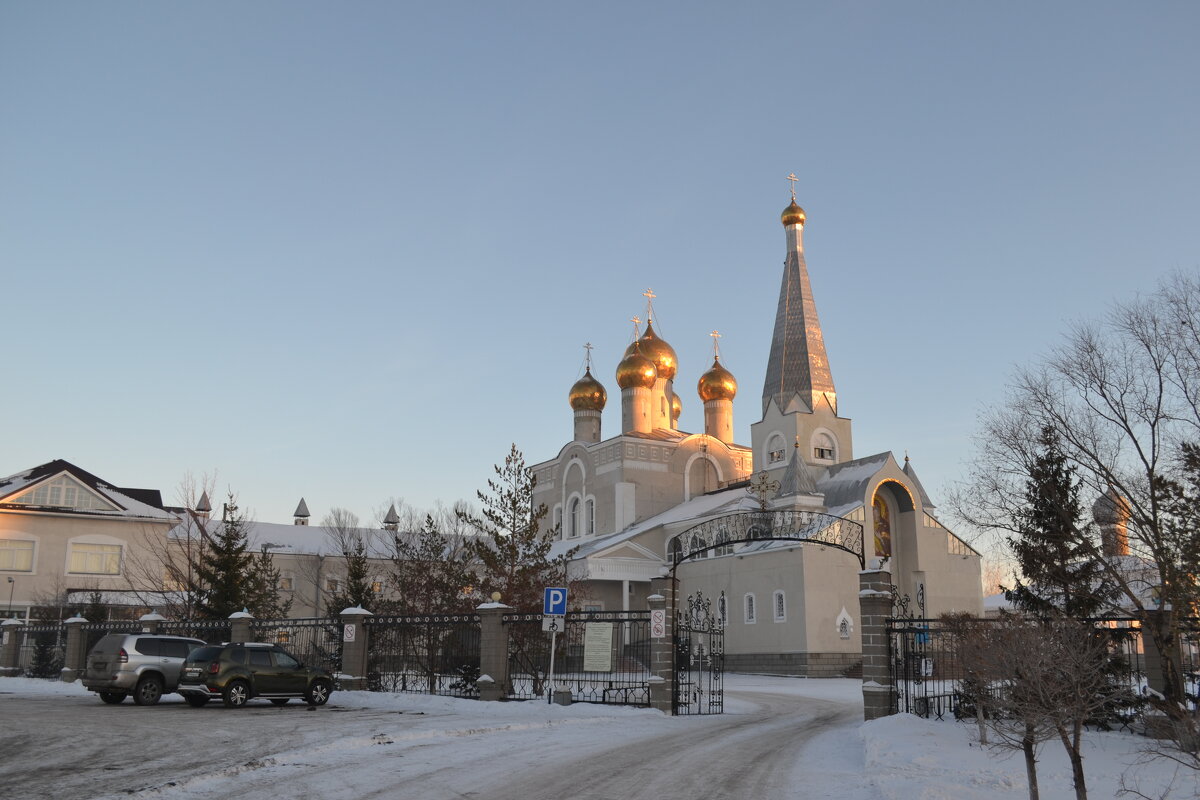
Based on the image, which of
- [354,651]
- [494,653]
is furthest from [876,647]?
[354,651]

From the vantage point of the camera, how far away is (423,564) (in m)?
31.3

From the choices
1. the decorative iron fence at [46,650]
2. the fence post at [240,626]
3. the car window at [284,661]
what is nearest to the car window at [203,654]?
the car window at [284,661]

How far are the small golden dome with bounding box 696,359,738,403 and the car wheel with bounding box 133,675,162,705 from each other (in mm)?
41068

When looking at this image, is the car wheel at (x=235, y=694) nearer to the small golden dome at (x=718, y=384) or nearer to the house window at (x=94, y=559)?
the house window at (x=94, y=559)

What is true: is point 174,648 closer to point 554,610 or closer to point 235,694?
point 235,694

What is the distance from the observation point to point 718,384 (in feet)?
191

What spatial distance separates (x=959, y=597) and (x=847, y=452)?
848 centimetres

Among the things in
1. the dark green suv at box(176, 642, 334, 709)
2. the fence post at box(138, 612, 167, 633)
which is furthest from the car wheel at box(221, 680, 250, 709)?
the fence post at box(138, 612, 167, 633)

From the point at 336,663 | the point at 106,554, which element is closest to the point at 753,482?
the point at 336,663

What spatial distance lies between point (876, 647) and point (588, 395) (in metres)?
41.0

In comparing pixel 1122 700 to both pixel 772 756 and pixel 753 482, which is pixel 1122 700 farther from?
pixel 753 482

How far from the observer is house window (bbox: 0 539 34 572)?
157 feet

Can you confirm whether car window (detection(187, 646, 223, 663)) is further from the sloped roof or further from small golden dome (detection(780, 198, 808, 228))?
small golden dome (detection(780, 198, 808, 228))

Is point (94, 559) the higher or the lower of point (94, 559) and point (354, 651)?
the higher
